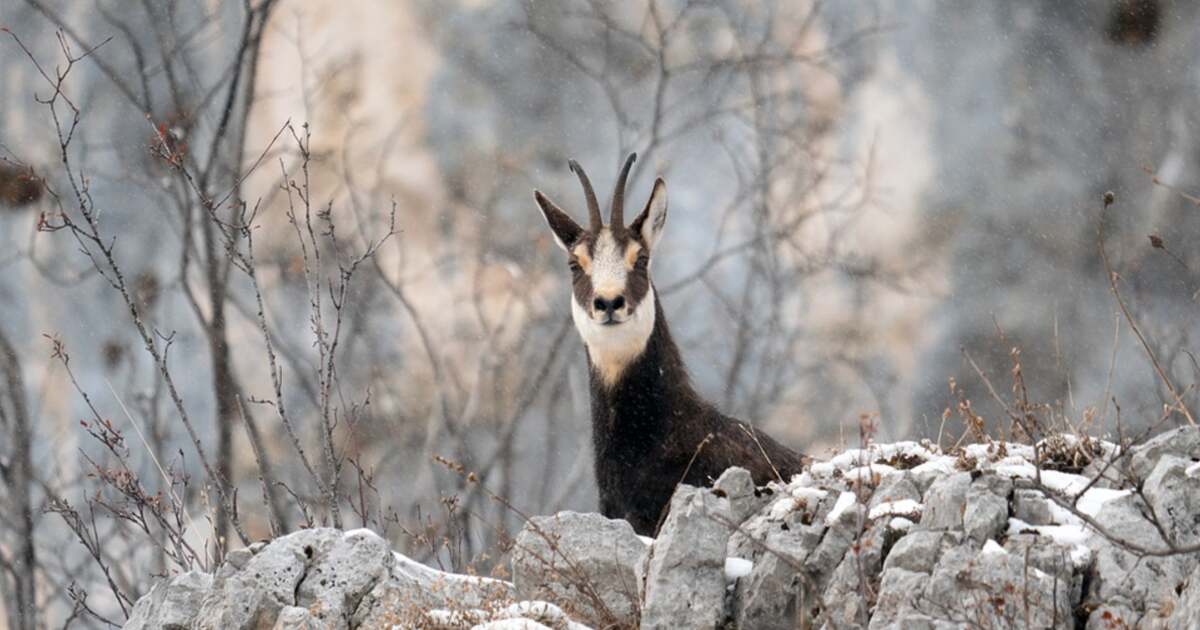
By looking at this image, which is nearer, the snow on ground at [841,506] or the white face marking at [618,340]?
the snow on ground at [841,506]

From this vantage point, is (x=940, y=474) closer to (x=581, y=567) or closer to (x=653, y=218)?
(x=581, y=567)

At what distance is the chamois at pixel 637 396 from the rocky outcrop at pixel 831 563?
1543 millimetres

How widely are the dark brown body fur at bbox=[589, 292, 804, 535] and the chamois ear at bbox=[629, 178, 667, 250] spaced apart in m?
0.71

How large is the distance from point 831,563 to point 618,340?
348cm

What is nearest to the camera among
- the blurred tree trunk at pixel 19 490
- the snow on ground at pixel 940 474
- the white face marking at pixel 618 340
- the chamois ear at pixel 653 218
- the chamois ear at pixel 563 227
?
the snow on ground at pixel 940 474

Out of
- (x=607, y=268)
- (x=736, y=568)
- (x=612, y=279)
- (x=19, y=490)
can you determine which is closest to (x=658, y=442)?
(x=612, y=279)

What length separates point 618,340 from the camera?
10477 mm

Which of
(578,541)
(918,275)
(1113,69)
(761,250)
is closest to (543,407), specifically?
(761,250)

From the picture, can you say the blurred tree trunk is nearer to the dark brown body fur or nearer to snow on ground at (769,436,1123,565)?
the dark brown body fur

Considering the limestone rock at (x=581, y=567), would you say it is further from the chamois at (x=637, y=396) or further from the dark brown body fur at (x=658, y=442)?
the dark brown body fur at (x=658, y=442)

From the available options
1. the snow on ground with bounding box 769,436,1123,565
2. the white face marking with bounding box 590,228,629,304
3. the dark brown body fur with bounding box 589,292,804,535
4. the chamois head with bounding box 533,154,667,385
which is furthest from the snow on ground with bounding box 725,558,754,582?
the white face marking with bounding box 590,228,629,304

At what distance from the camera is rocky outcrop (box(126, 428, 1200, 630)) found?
639 centimetres

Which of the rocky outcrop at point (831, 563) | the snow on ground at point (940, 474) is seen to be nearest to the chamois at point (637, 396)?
the snow on ground at point (940, 474)

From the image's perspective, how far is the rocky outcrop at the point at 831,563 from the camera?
6.39 meters
